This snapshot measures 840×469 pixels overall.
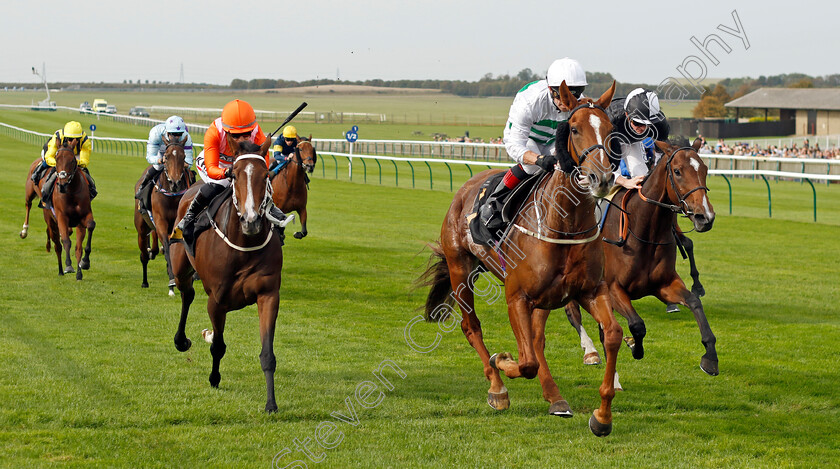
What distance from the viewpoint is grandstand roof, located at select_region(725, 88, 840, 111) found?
2391 inches

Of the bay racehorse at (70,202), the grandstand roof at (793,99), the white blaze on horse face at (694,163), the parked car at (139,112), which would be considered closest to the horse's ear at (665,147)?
the white blaze on horse face at (694,163)

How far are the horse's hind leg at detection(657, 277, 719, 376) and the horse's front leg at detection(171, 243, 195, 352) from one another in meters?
3.95

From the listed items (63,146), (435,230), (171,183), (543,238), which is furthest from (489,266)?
(435,230)

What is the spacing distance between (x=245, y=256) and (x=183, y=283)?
71.7 inches

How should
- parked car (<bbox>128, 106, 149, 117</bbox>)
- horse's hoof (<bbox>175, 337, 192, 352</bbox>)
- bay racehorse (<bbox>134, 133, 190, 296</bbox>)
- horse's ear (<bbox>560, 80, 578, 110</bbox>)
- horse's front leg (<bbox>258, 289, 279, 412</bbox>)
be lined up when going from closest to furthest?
horse's ear (<bbox>560, 80, 578, 110</bbox>) → horse's front leg (<bbox>258, 289, 279, 412</bbox>) → horse's hoof (<bbox>175, 337, 192, 352</bbox>) → bay racehorse (<bbox>134, 133, 190, 296</bbox>) → parked car (<bbox>128, 106, 149, 117</bbox>)

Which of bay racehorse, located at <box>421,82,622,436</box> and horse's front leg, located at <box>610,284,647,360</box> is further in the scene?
horse's front leg, located at <box>610,284,647,360</box>

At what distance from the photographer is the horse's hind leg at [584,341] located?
24.9 feet

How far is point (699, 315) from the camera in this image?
682 cm

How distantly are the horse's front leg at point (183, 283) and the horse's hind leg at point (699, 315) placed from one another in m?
3.95

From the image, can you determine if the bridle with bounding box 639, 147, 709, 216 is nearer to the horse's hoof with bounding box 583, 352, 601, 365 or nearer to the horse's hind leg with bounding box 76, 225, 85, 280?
the horse's hoof with bounding box 583, 352, 601, 365

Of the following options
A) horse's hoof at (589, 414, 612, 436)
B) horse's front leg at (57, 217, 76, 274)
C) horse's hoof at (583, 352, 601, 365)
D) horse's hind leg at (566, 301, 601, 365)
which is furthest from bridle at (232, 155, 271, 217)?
horse's front leg at (57, 217, 76, 274)

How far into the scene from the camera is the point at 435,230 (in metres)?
18.5

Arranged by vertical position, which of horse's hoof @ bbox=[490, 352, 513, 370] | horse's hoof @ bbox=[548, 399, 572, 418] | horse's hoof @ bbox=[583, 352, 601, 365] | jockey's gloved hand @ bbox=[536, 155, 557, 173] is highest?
jockey's gloved hand @ bbox=[536, 155, 557, 173]

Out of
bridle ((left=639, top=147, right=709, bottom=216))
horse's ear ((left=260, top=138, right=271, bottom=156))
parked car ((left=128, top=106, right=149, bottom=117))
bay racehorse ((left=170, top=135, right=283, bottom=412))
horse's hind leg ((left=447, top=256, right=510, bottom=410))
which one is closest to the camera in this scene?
bay racehorse ((left=170, top=135, right=283, bottom=412))
